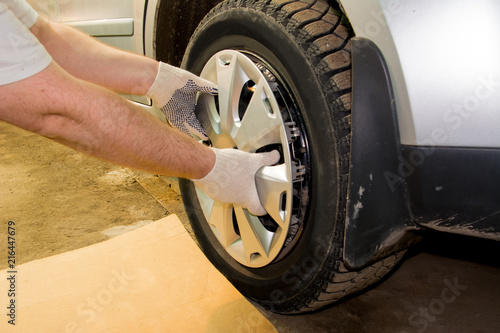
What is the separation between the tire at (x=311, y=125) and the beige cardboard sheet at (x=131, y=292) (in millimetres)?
192

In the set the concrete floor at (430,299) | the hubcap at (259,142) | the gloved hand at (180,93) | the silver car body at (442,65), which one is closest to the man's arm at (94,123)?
the hubcap at (259,142)

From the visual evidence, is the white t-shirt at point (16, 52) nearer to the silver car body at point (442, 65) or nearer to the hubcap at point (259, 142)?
the hubcap at point (259, 142)

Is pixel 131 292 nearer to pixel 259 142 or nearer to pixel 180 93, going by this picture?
pixel 259 142

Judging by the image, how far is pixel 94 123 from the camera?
0.95 meters

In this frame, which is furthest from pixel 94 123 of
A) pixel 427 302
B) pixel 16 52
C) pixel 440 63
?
pixel 427 302

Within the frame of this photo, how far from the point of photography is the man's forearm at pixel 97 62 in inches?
55.3

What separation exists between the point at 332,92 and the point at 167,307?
0.68 meters

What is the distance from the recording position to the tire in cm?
97

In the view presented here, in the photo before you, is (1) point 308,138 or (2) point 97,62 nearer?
(1) point 308,138

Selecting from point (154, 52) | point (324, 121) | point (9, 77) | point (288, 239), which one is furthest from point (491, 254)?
point (9, 77)

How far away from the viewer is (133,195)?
2316 millimetres

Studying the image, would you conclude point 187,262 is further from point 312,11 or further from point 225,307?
point 312,11

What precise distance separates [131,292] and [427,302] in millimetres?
975

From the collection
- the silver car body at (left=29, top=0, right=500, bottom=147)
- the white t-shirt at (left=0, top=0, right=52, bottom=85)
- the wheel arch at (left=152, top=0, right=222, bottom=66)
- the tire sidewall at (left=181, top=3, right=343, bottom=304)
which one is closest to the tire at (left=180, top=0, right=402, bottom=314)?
the tire sidewall at (left=181, top=3, right=343, bottom=304)
